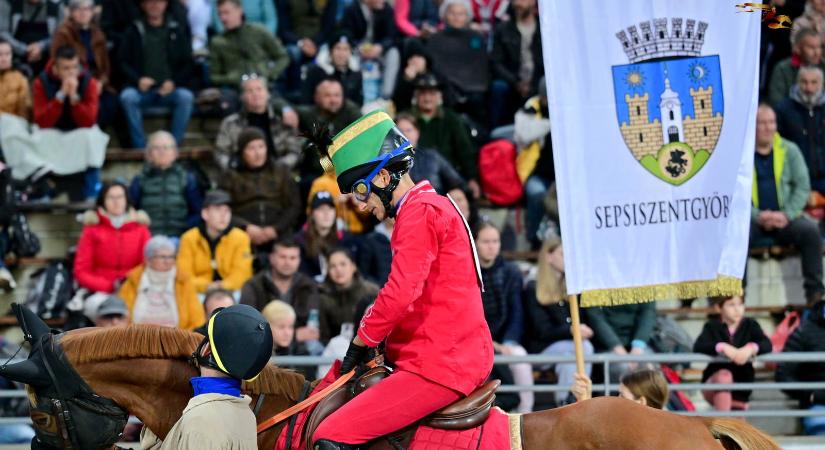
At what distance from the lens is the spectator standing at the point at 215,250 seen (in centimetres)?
1003

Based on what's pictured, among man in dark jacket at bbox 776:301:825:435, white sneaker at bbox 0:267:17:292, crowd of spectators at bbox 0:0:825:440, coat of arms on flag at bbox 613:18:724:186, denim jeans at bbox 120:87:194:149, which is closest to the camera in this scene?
coat of arms on flag at bbox 613:18:724:186

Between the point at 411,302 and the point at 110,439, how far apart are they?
1326mm

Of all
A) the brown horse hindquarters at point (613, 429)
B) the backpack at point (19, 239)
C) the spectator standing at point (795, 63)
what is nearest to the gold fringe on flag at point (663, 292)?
the brown horse hindquarters at point (613, 429)

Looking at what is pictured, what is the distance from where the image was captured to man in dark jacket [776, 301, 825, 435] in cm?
887

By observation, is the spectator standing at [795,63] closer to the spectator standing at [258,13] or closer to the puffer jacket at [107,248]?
the spectator standing at [258,13]

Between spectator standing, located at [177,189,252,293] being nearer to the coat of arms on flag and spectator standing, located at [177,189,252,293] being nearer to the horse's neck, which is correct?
the coat of arms on flag

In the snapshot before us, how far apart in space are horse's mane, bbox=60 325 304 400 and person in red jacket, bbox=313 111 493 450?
320 millimetres

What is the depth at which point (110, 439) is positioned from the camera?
5.04m

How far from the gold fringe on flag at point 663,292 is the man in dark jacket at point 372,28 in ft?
20.3

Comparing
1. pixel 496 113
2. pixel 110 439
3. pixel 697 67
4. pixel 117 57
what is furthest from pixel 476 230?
pixel 110 439

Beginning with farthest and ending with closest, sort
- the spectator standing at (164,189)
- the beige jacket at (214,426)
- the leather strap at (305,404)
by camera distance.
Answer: the spectator standing at (164,189), the leather strap at (305,404), the beige jacket at (214,426)

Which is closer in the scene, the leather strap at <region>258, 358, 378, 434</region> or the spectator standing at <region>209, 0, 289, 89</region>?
the leather strap at <region>258, 358, 378, 434</region>

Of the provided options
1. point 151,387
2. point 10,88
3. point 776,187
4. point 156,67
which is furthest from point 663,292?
point 10,88

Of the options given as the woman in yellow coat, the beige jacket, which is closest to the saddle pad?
the beige jacket
